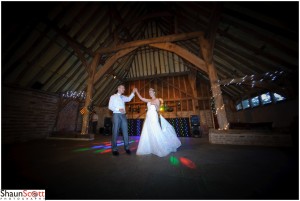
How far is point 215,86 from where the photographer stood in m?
4.43

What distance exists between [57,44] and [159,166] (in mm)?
6476

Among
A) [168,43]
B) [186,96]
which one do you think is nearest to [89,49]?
[168,43]

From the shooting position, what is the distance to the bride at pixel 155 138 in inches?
105

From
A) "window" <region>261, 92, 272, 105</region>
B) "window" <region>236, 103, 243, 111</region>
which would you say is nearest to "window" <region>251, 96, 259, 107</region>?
"window" <region>261, 92, 272, 105</region>

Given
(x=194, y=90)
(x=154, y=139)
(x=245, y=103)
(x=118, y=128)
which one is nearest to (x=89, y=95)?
(x=118, y=128)

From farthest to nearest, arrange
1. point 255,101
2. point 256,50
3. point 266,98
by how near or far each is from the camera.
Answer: point 255,101, point 266,98, point 256,50

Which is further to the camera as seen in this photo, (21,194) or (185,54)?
(185,54)

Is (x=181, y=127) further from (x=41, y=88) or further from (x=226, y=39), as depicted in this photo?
(x=41, y=88)

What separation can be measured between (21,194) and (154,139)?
2084 mm

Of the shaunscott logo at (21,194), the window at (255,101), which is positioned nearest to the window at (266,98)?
the window at (255,101)

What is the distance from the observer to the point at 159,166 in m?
1.88

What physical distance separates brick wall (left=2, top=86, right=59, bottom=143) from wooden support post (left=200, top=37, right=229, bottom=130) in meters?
8.15

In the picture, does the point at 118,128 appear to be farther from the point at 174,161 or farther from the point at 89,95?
the point at 89,95

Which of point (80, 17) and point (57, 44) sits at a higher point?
point (80, 17)
